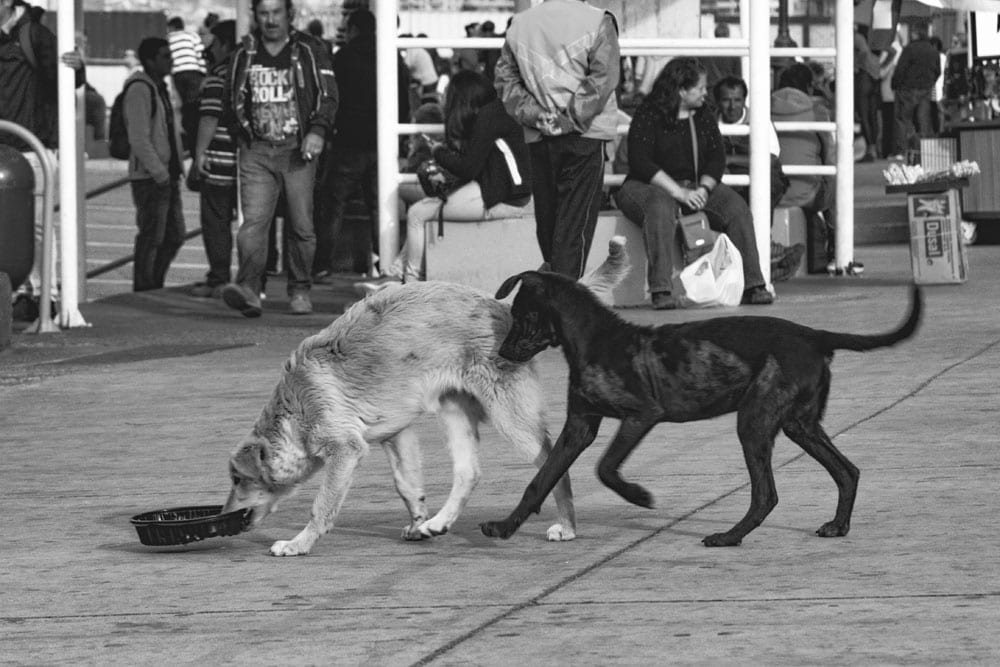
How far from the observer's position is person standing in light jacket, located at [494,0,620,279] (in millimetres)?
10867

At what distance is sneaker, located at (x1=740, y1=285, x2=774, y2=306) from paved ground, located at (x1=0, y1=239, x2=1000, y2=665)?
116 inches

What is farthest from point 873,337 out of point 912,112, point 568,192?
point 912,112

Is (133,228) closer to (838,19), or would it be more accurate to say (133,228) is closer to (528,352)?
(838,19)

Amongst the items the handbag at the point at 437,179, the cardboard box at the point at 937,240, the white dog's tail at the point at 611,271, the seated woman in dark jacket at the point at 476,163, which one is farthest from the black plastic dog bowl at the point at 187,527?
the cardboard box at the point at 937,240

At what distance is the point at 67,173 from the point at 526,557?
788cm

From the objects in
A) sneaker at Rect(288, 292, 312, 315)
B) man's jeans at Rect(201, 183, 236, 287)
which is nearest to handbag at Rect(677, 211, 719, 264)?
sneaker at Rect(288, 292, 312, 315)

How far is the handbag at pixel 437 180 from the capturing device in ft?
42.0

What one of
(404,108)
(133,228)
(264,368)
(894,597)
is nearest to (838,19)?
(404,108)

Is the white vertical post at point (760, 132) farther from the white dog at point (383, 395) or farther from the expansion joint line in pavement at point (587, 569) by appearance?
the white dog at point (383, 395)

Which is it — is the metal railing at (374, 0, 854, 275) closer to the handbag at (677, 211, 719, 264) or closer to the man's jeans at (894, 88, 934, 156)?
the handbag at (677, 211, 719, 264)

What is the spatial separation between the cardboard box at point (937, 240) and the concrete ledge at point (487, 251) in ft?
7.97

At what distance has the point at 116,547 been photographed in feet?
21.0

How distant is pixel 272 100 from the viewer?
12836 millimetres

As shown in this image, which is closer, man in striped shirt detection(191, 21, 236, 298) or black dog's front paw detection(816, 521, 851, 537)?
black dog's front paw detection(816, 521, 851, 537)
